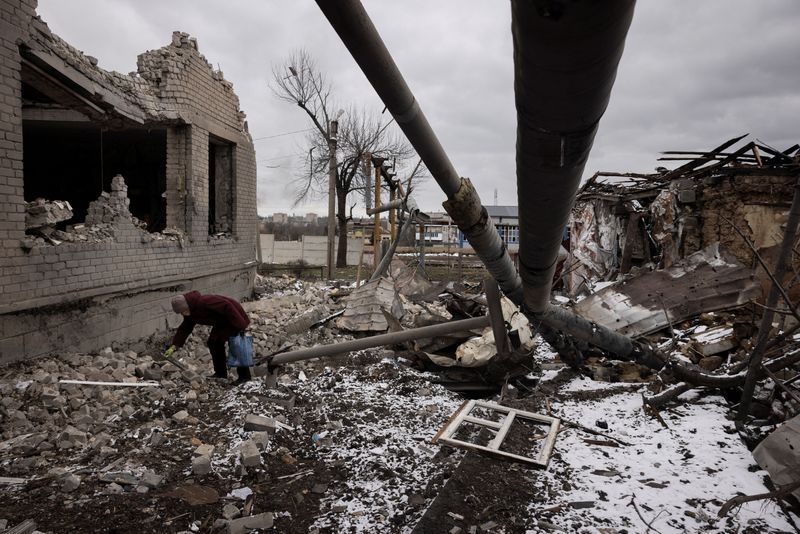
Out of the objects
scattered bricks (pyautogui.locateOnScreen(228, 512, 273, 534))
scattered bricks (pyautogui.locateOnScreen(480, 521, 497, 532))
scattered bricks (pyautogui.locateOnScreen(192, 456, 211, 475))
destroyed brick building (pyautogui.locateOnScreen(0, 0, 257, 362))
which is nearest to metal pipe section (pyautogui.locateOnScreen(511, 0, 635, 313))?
scattered bricks (pyautogui.locateOnScreen(480, 521, 497, 532))

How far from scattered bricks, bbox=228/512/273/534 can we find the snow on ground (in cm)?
176

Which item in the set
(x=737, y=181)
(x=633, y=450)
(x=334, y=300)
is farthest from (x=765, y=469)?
(x=334, y=300)

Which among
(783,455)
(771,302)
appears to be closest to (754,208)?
(771,302)

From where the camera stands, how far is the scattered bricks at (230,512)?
116 inches

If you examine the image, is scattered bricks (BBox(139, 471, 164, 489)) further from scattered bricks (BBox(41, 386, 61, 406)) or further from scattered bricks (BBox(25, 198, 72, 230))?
scattered bricks (BBox(25, 198, 72, 230))

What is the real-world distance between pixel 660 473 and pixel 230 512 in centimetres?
316

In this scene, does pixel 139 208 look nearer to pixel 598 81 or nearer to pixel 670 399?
pixel 670 399

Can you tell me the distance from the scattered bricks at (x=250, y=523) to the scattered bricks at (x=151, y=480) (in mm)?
924

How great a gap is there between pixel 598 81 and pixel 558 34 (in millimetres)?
186

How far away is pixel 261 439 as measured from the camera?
12.9 feet

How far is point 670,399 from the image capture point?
4.53m

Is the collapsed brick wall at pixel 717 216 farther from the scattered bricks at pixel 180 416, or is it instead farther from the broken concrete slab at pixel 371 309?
the scattered bricks at pixel 180 416

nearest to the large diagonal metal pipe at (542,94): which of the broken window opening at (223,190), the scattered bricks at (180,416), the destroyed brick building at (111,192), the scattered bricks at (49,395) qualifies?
the scattered bricks at (180,416)

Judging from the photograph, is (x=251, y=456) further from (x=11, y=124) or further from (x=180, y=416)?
(x=11, y=124)
